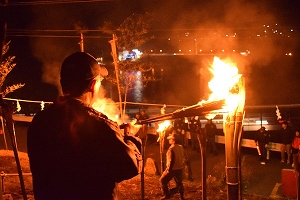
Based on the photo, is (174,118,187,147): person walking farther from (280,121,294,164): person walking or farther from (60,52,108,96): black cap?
(60,52,108,96): black cap

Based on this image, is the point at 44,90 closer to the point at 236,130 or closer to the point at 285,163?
the point at 285,163

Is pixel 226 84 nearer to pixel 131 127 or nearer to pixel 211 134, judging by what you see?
pixel 131 127

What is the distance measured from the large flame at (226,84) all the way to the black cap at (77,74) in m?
1.95

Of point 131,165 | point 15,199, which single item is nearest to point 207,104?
point 131,165

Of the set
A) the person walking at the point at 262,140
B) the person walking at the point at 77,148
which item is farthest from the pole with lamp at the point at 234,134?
the person walking at the point at 262,140

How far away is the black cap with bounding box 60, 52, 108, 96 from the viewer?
215 centimetres

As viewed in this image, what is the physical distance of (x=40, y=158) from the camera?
214cm

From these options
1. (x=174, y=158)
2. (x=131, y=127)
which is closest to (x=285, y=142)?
(x=174, y=158)

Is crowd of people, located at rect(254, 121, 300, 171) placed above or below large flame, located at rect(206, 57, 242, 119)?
below

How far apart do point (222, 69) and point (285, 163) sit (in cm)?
1047

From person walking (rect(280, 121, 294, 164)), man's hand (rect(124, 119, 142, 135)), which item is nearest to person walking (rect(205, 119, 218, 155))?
person walking (rect(280, 121, 294, 164))

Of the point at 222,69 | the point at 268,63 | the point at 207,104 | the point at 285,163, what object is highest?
the point at 268,63

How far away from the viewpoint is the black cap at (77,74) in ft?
7.06

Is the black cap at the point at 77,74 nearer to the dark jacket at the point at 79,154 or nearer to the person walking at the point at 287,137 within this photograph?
the dark jacket at the point at 79,154
